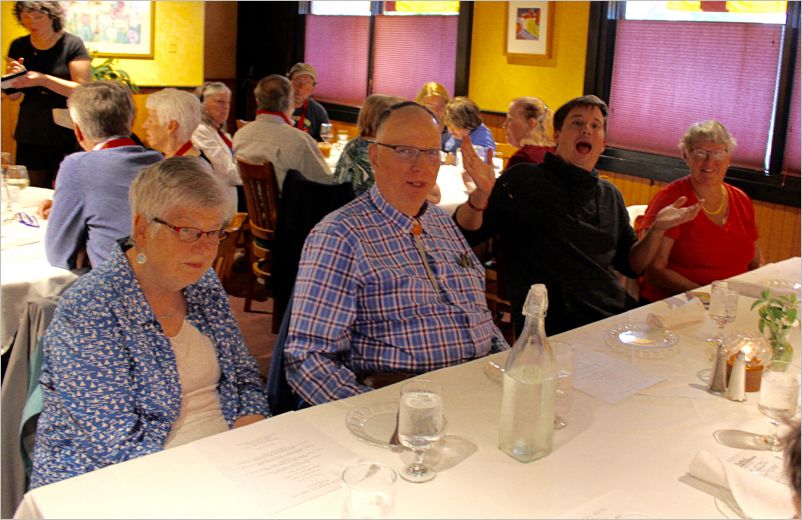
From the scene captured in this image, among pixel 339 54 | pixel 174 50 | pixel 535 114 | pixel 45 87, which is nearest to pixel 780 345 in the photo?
pixel 535 114

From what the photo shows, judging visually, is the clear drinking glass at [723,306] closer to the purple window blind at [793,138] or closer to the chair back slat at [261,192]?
the chair back slat at [261,192]

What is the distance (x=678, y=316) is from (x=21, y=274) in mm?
2037

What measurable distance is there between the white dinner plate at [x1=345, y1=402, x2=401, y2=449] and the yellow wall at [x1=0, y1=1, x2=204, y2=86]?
7916 millimetres

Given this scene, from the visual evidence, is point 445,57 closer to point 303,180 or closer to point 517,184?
point 303,180

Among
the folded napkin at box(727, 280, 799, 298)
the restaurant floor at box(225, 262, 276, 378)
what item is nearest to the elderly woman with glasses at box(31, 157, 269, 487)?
the folded napkin at box(727, 280, 799, 298)

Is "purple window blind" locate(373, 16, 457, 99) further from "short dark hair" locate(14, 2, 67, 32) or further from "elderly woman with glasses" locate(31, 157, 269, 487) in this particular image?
"elderly woman with glasses" locate(31, 157, 269, 487)

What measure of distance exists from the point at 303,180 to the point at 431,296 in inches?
74.9

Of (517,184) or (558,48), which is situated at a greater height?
(558,48)

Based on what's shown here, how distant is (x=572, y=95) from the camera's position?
6.86 m

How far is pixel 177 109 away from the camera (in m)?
4.18

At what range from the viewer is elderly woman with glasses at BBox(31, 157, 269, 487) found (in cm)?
172

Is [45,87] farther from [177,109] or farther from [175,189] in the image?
[175,189]

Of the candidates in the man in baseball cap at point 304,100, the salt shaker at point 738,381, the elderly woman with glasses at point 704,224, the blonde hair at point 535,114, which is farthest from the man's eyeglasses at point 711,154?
the man in baseball cap at point 304,100

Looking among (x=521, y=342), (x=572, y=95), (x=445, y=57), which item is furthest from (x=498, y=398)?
(x=445, y=57)
